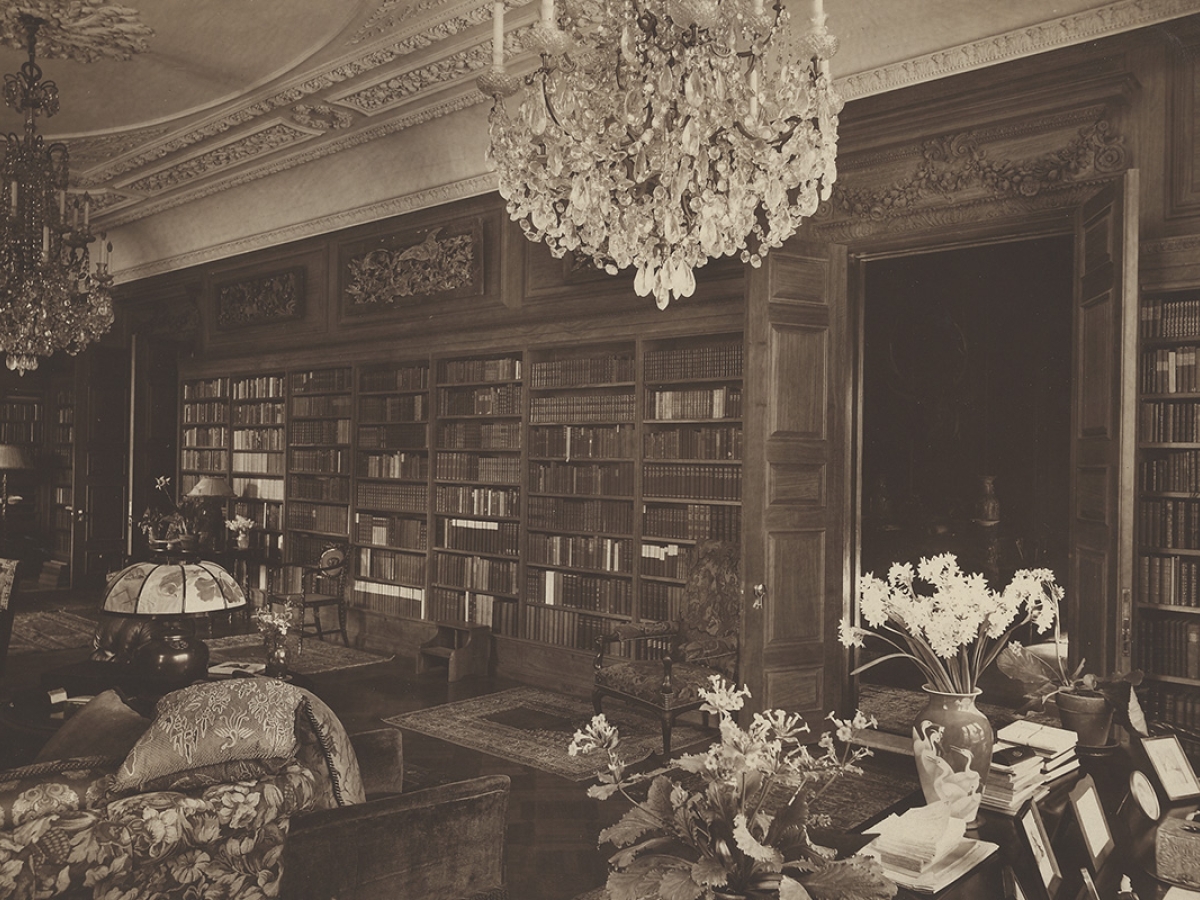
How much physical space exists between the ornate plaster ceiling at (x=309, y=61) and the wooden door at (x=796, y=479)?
117 centimetres

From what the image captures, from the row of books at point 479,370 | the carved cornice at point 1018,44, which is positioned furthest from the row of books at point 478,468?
the carved cornice at point 1018,44

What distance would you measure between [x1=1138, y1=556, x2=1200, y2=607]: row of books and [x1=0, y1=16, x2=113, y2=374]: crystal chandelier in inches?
256

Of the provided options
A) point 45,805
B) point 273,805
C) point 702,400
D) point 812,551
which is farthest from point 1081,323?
point 45,805

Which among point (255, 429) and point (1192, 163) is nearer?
point (1192, 163)

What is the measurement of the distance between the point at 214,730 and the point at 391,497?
225 inches

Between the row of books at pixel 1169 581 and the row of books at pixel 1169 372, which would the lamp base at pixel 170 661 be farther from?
the row of books at pixel 1169 372

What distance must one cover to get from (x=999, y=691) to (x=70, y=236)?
7.12m

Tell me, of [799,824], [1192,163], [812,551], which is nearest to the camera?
[799,824]

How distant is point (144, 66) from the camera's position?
19.9 feet

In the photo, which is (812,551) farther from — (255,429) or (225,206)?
(225,206)

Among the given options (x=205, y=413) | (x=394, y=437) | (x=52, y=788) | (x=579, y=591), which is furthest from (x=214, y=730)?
(x=205, y=413)

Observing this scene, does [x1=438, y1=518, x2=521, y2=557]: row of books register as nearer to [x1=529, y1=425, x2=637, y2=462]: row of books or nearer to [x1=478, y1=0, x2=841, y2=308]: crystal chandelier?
[x1=529, y1=425, x2=637, y2=462]: row of books

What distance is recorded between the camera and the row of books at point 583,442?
621 cm

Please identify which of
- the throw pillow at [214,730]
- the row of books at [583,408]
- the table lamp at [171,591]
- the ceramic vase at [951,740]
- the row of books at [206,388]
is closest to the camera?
the throw pillow at [214,730]
